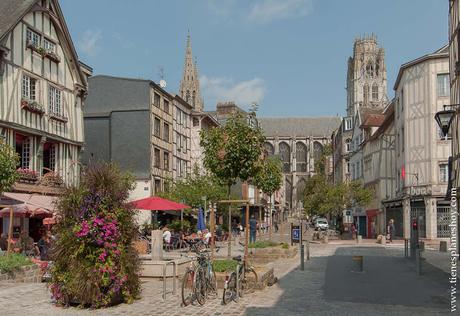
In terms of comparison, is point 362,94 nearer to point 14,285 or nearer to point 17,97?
point 17,97

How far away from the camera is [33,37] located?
79.7ft

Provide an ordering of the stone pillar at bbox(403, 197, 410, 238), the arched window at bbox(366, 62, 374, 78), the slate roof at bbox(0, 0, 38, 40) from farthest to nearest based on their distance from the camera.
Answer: the arched window at bbox(366, 62, 374, 78), the stone pillar at bbox(403, 197, 410, 238), the slate roof at bbox(0, 0, 38, 40)

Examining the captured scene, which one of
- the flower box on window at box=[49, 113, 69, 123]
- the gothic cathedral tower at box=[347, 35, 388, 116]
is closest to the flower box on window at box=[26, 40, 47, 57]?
the flower box on window at box=[49, 113, 69, 123]

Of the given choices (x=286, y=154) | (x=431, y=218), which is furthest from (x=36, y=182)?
(x=286, y=154)

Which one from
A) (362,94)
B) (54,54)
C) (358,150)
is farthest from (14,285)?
(362,94)

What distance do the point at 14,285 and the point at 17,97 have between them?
445 inches

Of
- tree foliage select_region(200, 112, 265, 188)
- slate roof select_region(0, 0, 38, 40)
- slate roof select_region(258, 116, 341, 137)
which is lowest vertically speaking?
tree foliage select_region(200, 112, 265, 188)

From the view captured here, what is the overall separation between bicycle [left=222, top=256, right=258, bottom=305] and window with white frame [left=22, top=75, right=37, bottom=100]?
14.6 m

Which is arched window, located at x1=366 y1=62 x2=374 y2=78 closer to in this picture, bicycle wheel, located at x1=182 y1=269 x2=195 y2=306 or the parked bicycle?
the parked bicycle

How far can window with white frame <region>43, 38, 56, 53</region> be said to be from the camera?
25.1m

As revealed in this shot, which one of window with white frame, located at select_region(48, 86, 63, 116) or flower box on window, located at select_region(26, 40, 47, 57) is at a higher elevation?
flower box on window, located at select_region(26, 40, 47, 57)

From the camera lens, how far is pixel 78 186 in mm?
10609

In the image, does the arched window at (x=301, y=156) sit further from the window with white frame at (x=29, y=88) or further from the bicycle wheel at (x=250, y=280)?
the bicycle wheel at (x=250, y=280)

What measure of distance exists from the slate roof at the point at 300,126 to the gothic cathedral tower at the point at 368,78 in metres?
5.56
